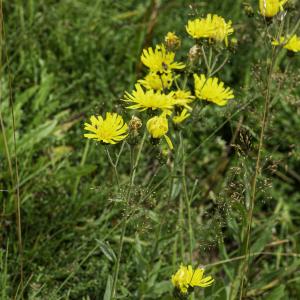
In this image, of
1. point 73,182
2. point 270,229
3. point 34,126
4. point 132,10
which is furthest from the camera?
point 132,10

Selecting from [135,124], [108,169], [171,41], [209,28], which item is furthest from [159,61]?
[108,169]

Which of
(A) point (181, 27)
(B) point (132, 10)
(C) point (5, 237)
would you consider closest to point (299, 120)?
(A) point (181, 27)

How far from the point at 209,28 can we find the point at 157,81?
0.24 metres

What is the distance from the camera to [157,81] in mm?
1930

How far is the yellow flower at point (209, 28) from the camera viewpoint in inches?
74.0

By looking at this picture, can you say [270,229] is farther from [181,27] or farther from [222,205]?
[181,27]

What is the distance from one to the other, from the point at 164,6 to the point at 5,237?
5.52ft

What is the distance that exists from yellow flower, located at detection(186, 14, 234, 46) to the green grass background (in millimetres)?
144

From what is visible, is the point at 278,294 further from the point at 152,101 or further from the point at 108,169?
the point at 108,169

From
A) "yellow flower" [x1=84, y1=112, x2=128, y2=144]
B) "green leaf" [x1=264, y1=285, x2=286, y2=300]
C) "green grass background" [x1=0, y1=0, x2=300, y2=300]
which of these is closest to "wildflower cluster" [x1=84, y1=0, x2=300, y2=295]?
"yellow flower" [x1=84, y1=112, x2=128, y2=144]

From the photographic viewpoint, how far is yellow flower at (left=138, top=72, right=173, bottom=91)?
75.5 inches

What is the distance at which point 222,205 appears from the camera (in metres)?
1.76

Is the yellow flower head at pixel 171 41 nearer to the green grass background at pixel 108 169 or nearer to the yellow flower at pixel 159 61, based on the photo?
the yellow flower at pixel 159 61

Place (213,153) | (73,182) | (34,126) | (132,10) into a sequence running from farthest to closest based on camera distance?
(132,10), (213,153), (34,126), (73,182)
